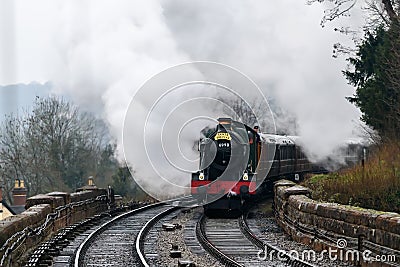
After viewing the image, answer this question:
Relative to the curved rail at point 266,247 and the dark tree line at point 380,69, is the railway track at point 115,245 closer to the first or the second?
the curved rail at point 266,247

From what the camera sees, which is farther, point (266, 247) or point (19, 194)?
point (19, 194)

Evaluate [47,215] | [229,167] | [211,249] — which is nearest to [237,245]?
[211,249]

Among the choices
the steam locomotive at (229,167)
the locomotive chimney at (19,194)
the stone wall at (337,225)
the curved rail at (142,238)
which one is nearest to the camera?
the stone wall at (337,225)

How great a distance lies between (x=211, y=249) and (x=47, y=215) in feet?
13.1

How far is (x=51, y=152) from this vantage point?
41500 millimetres

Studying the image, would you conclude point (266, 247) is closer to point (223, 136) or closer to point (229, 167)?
point (229, 167)

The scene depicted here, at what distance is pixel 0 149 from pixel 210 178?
25.1 metres

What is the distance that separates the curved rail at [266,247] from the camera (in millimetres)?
10828

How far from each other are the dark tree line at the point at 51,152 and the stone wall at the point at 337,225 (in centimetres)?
2499

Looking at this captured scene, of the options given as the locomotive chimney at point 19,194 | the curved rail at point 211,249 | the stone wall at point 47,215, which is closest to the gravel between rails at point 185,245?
the curved rail at point 211,249

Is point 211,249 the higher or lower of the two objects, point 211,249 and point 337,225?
the lower

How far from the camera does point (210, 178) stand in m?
19.9

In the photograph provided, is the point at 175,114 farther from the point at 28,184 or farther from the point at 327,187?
the point at 28,184

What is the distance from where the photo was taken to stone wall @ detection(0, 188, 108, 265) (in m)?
11.0
